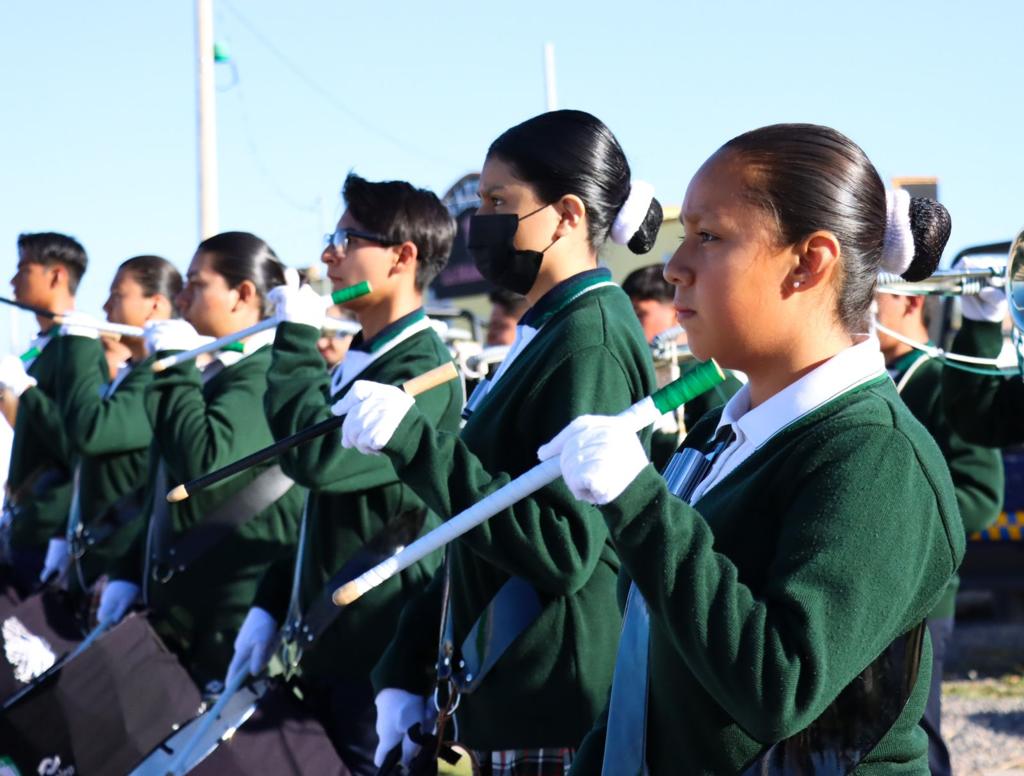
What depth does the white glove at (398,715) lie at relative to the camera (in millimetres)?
3057

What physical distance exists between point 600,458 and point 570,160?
139 cm

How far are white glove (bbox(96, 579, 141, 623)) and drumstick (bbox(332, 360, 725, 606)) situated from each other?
10.5 ft

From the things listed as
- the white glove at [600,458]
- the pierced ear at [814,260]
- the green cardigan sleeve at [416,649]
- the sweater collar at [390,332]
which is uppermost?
the pierced ear at [814,260]

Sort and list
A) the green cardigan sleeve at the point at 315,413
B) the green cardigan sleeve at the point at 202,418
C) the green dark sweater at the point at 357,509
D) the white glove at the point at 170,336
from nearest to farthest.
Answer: the green cardigan sleeve at the point at 315,413, the green dark sweater at the point at 357,509, the green cardigan sleeve at the point at 202,418, the white glove at the point at 170,336

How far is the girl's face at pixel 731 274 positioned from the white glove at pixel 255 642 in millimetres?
2140

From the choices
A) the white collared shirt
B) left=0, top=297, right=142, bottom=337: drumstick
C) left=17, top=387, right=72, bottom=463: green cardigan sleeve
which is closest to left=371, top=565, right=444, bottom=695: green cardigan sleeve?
the white collared shirt

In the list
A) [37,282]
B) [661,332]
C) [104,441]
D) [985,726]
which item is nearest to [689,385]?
[104,441]

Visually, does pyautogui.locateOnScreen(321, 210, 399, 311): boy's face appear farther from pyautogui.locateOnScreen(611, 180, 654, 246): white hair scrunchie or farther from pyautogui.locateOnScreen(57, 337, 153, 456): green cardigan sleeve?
pyautogui.locateOnScreen(57, 337, 153, 456): green cardigan sleeve

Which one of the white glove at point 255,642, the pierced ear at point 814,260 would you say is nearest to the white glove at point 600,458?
the pierced ear at point 814,260

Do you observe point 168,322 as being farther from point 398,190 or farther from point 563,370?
point 563,370

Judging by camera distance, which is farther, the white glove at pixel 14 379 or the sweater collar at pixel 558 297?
the white glove at pixel 14 379

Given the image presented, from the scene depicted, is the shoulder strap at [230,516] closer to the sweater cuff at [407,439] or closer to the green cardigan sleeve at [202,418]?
the green cardigan sleeve at [202,418]

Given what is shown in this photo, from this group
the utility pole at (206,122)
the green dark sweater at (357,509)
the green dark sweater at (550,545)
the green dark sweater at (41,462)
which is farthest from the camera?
the utility pole at (206,122)

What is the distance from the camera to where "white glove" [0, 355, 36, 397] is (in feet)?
19.8
